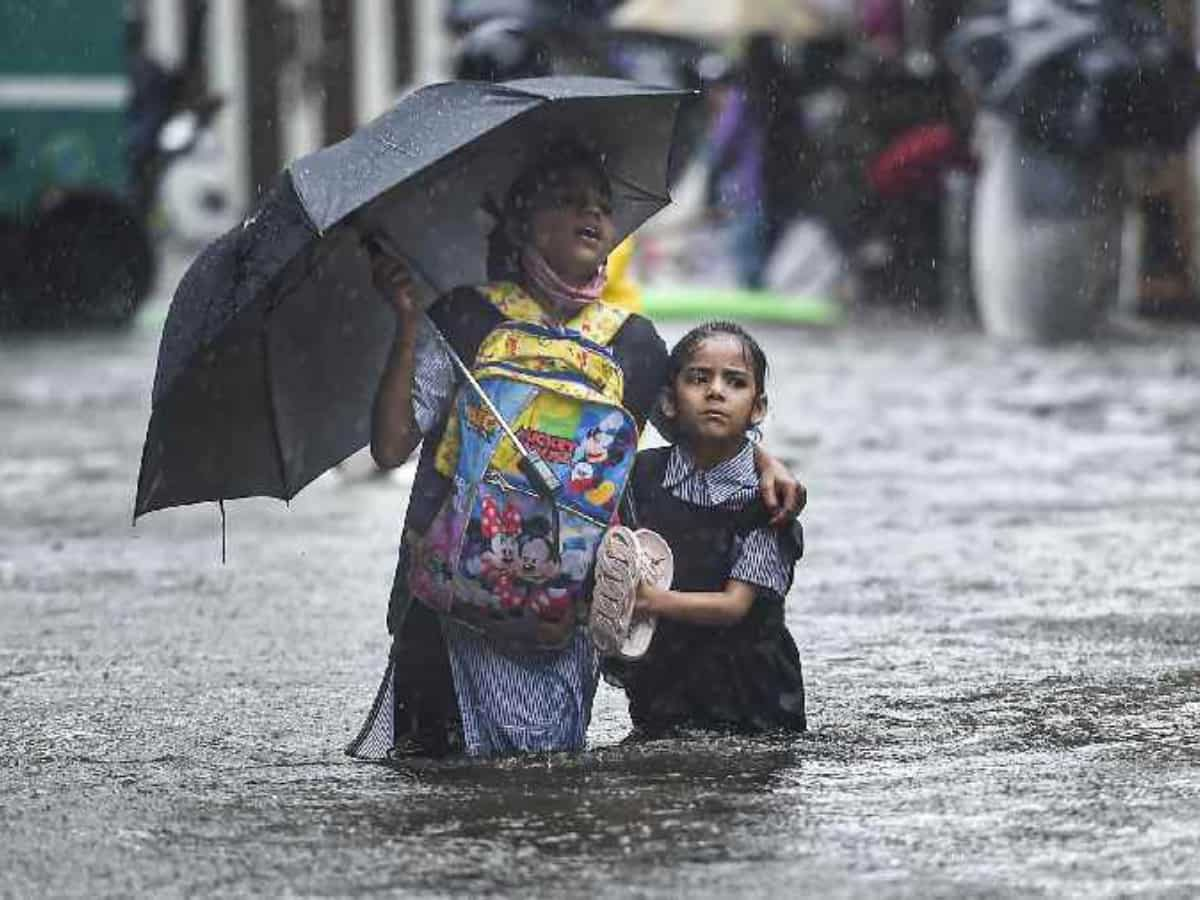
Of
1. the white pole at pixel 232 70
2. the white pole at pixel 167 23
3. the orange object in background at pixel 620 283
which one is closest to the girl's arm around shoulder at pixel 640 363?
the orange object in background at pixel 620 283

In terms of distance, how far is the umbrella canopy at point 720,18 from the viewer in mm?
23984

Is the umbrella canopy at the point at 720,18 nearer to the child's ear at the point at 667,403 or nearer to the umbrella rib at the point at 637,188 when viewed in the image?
the umbrella rib at the point at 637,188

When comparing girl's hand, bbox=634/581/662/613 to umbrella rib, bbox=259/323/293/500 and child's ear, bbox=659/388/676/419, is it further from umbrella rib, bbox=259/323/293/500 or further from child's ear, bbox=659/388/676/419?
umbrella rib, bbox=259/323/293/500

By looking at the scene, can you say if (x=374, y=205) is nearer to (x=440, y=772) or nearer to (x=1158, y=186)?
(x=440, y=772)

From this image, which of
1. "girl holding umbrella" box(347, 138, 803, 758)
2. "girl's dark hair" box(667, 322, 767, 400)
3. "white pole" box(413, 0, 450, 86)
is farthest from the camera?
"white pole" box(413, 0, 450, 86)

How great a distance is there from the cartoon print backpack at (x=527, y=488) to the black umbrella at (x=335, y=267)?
0.36 meters

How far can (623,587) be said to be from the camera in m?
6.44

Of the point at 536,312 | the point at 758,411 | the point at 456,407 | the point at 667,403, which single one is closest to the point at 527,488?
the point at 456,407

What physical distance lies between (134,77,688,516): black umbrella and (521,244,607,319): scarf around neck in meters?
Result: 0.24

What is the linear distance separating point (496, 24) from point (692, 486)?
7.50 m

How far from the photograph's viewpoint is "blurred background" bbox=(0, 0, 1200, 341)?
64.5 feet

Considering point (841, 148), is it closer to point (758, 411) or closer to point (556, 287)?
point (758, 411)

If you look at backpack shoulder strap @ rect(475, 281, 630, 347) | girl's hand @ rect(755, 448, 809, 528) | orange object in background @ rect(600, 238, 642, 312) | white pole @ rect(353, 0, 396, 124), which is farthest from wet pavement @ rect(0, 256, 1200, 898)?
white pole @ rect(353, 0, 396, 124)

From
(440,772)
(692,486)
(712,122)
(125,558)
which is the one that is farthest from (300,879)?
(712,122)
